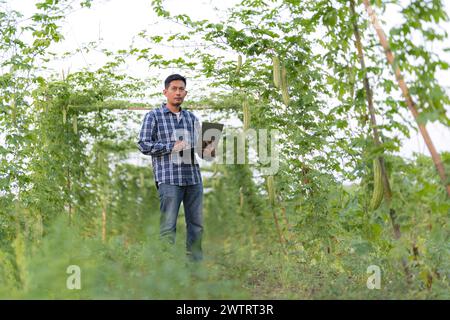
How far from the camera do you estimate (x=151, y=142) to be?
→ 570cm

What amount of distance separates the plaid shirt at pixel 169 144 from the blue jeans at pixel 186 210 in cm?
7

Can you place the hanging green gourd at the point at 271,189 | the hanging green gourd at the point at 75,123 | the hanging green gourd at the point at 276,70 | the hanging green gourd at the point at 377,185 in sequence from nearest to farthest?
the hanging green gourd at the point at 377,185, the hanging green gourd at the point at 276,70, the hanging green gourd at the point at 271,189, the hanging green gourd at the point at 75,123

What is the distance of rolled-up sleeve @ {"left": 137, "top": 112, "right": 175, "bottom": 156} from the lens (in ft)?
18.4

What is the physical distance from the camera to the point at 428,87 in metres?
4.30

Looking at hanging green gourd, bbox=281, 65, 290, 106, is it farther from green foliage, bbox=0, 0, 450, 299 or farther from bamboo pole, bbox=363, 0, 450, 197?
bamboo pole, bbox=363, 0, 450, 197

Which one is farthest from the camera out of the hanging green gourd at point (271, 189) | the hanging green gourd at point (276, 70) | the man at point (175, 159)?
the hanging green gourd at point (271, 189)

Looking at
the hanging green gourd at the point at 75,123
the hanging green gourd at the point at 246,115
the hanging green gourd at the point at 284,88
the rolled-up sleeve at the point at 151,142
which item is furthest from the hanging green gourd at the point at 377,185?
the hanging green gourd at the point at 75,123

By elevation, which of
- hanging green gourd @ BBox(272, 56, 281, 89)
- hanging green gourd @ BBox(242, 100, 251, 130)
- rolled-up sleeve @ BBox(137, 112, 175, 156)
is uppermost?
hanging green gourd @ BBox(272, 56, 281, 89)

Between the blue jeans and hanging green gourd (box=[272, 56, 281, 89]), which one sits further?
hanging green gourd (box=[272, 56, 281, 89])

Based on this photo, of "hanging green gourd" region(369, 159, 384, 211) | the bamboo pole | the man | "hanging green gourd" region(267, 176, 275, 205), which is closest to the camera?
the bamboo pole

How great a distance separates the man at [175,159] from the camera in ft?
18.3

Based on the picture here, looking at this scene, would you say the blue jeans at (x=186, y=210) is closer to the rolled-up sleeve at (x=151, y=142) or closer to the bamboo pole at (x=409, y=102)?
the rolled-up sleeve at (x=151, y=142)

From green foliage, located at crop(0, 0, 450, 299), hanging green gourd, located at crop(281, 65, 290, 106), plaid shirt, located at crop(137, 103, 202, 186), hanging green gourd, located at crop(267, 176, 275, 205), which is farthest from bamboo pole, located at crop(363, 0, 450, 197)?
hanging green gourd, located at crop(267, 176, 275, 205)

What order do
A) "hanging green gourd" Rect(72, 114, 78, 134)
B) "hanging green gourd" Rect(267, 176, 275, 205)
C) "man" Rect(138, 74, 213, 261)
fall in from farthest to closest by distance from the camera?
1. "hanging green gourd" Rect(72, 114, 78, 134)
2. "hanging green gourd" Rect(267, 176, 275, 205)
3. "man" Rect(138, 74, 213, 261)
